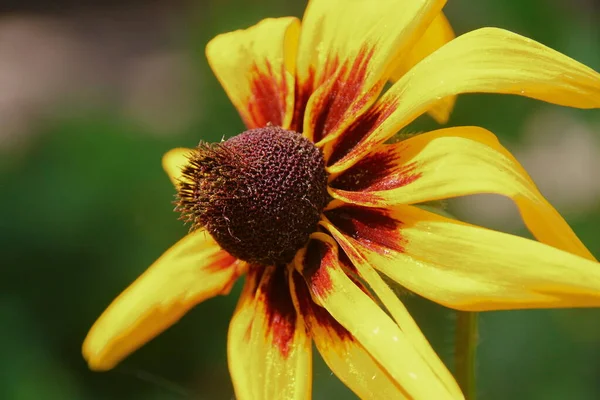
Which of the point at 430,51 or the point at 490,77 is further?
the point at 430,51

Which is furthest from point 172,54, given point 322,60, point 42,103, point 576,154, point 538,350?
point 322,60

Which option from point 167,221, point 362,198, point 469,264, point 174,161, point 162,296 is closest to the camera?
point 469,264

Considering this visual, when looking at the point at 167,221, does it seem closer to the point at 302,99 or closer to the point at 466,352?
the point at 302,99

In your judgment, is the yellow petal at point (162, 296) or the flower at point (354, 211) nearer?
the flower at point (354, 211)

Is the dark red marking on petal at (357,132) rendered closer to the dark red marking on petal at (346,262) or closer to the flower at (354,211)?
the flower at (354,211)

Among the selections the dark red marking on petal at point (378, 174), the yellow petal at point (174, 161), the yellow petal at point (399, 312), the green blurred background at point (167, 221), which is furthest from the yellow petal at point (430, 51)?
the green blurred background at point (167, 221)

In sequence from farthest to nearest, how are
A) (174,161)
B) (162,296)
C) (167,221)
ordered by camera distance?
1. (167,221)
2. (174,161)
3. (162,296)

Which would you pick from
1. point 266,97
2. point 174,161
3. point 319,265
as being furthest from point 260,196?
point 174,161

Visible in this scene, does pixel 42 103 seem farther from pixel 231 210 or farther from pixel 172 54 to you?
pixel 231 210
